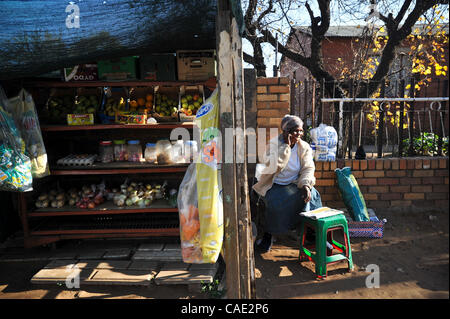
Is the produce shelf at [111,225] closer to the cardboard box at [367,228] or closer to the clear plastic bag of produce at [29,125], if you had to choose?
the clear plastic bag of produce at [29,125]

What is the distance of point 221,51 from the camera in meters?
2.28

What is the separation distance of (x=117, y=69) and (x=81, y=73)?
435mm

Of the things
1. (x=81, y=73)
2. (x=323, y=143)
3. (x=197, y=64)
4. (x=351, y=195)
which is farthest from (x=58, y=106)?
(x=351, y=195)

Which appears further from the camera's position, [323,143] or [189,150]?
[323,143]

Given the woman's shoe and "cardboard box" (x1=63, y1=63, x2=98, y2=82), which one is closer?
"cardboard box" (x1=63, y1=63, x2=98, y2=82)

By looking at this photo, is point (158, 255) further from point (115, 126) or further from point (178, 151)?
point (115, 126)

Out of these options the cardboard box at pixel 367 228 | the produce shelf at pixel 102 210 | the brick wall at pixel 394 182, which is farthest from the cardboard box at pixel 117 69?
the cardboard box at pixel 367 228

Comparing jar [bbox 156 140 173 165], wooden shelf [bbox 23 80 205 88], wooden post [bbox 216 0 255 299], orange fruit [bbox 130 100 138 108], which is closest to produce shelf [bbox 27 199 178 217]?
jar [bbox 156 140 173 165]

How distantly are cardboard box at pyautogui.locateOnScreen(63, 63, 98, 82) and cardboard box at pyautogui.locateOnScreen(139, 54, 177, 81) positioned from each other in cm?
57

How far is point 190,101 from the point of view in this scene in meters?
4.14

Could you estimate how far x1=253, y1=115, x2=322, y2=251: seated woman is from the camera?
3748 millimetres

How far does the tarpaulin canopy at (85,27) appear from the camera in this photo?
2662mm

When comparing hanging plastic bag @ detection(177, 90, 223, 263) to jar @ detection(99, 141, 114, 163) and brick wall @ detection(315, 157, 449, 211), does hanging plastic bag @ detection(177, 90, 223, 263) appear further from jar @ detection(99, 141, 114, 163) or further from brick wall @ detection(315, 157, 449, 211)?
brick wall @ detection(315, 157, 449, 211)

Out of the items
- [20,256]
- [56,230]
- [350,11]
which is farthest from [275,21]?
[20,256]
